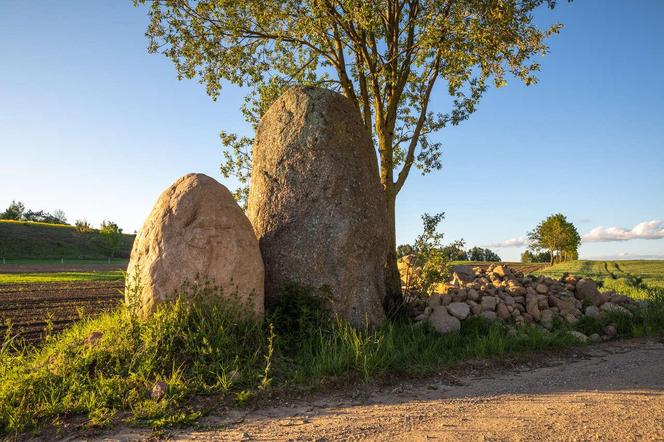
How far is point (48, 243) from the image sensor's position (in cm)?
6894

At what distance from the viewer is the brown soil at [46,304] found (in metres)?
13.1

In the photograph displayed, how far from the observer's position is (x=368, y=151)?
409 inches

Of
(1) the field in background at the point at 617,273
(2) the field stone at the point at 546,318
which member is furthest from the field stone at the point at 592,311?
(1) the field in background at the point at 617,273

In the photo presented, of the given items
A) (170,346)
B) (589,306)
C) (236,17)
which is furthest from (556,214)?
(170,346)

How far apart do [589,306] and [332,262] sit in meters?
7.95

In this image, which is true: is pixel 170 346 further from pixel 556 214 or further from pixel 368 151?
pixel 556 214

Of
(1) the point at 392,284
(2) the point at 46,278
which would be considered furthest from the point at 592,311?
(2) the point at 46,278

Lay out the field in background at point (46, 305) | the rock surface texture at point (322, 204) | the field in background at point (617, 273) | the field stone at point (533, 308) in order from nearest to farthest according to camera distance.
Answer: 1. the rock surface texture at point (322, 204)
2. the field stone at point (533, 308)
3. the field in background at point (46, 305)
4. the field in background at point (617, 273)

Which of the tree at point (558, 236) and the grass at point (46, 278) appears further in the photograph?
the tree at point (558, 236)

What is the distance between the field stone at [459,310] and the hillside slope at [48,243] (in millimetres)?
67030

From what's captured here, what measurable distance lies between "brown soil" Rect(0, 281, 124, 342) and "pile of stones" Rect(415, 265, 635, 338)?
7.84m

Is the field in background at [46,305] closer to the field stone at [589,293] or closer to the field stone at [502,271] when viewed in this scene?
the field stone at [502,271]

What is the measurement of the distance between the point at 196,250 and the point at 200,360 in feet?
6.30

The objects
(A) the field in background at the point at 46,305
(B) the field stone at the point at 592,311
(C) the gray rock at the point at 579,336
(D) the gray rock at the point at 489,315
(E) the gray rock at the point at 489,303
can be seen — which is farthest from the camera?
(A) the field in background at the point at 46,305
